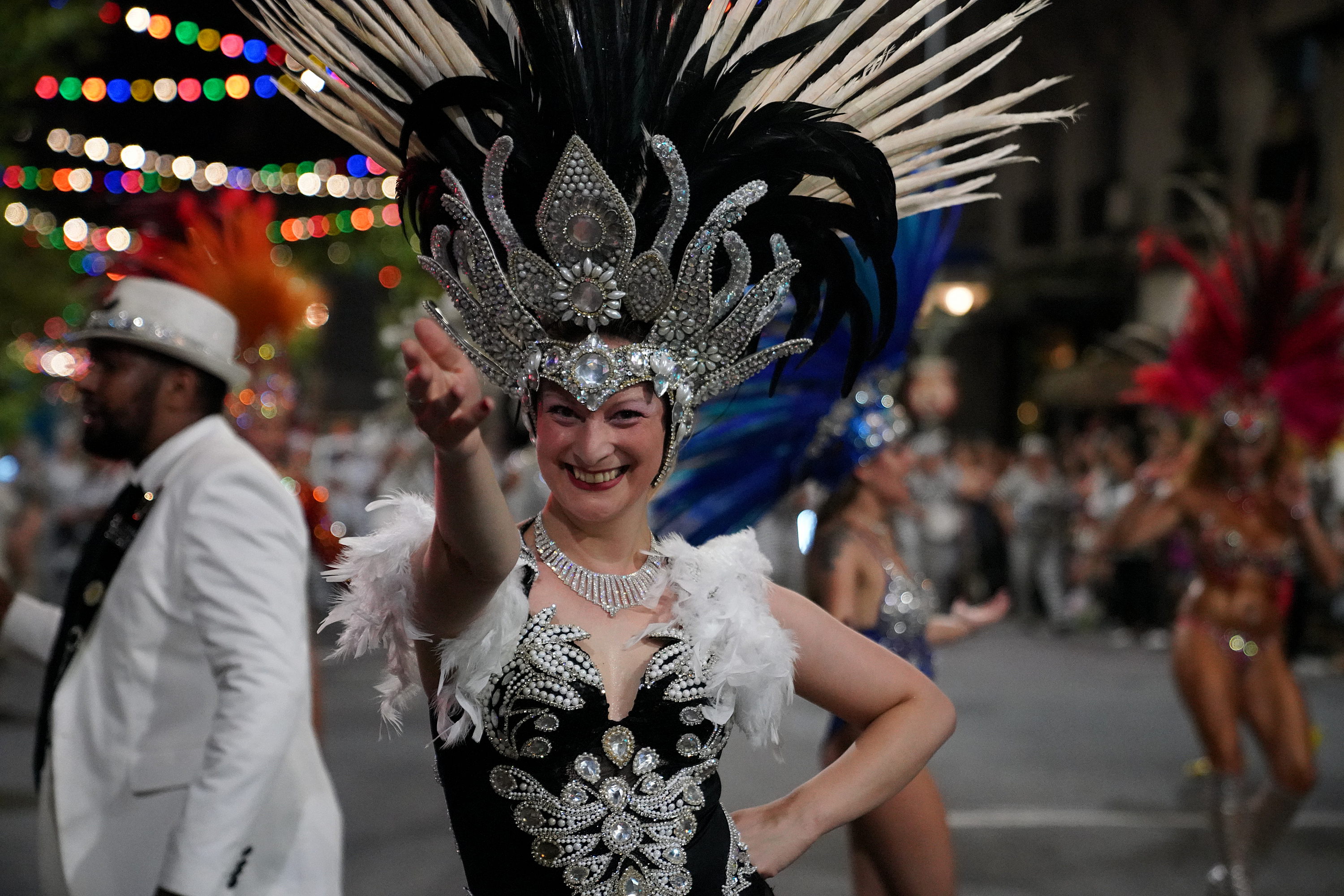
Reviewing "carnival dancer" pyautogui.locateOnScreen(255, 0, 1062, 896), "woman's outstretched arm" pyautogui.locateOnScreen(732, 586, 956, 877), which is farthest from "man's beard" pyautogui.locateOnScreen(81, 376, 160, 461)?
"woman's outstretched arm" pyautogui.locateOnScreen(732, 586, 956, 877)

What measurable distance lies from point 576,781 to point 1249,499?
4894 mm

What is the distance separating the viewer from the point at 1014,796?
24.3 feet

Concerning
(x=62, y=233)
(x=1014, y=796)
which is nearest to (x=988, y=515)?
(x=1014, y=796)

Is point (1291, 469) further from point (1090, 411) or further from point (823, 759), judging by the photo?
point (1090, 411)

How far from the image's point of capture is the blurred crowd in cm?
1145

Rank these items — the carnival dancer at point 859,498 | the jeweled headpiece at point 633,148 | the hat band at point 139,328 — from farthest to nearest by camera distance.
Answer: the carnival dancer at point 859,498 → the hat band at point 139,328 → the jeweled headpiece at point 633,148

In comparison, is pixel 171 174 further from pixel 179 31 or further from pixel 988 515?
pixel 988 515

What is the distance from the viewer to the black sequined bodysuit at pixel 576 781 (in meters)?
2.20

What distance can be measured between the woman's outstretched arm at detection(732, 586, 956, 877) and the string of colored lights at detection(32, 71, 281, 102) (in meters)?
8.49

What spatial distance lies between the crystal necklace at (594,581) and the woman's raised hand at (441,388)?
68 cm

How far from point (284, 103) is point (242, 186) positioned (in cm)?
119

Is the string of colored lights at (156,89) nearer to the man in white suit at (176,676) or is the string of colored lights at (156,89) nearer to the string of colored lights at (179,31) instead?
the string of colored lights at (179,31)

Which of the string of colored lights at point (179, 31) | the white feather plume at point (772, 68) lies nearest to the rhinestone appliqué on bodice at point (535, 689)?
the white feather plume at point (772, 68)

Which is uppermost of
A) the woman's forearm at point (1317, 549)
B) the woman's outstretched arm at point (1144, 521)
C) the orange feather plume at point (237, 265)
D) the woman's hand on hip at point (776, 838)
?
Answer: the orange feather plume at point (237, 265)
